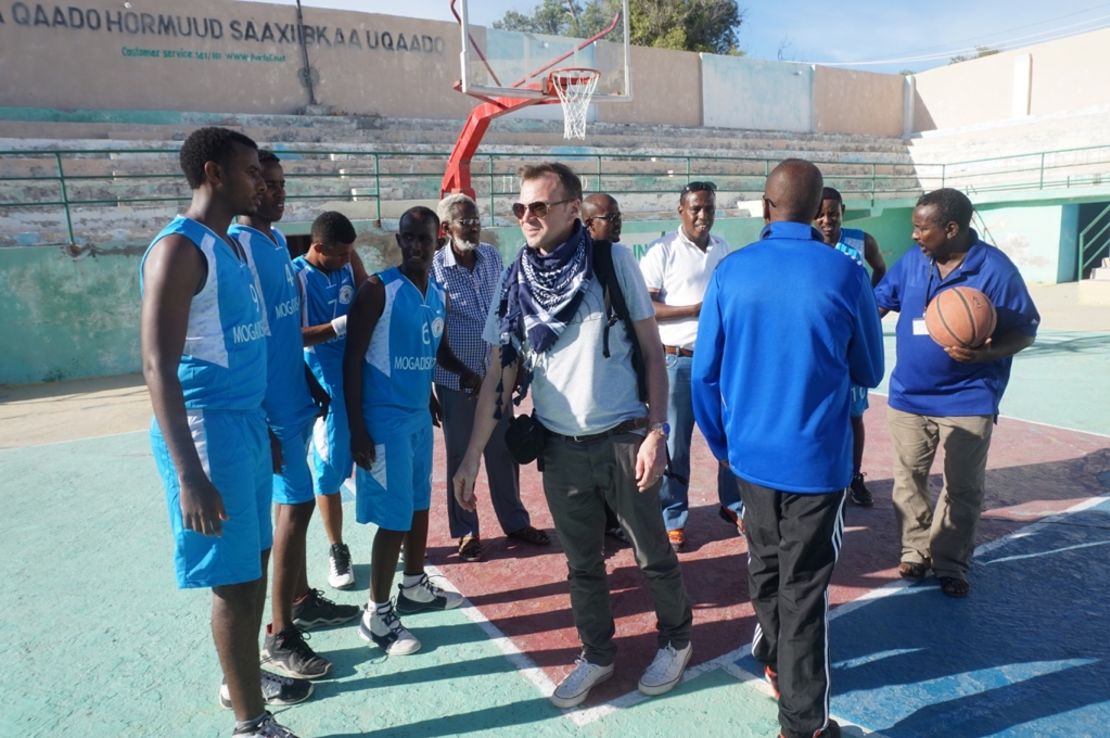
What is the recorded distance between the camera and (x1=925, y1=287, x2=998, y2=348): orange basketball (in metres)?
3.60

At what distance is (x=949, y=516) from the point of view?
3.88 m

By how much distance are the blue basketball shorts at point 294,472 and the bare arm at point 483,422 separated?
721mm

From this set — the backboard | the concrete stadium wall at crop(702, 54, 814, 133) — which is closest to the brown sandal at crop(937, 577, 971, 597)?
the backboard

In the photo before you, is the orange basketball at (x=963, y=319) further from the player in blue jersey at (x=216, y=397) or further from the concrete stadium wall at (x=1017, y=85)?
the concrete stadium wall at (x=1017, y=85)

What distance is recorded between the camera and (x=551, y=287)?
2.97 m

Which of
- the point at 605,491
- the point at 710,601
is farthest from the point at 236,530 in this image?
the point at 710,601

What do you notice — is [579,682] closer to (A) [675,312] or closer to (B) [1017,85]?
(A) [675,312]

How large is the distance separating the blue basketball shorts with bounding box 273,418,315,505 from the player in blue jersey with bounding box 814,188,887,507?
3165mm

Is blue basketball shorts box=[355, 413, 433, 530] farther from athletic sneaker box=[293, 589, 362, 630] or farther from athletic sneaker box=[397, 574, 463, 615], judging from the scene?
athletic sneaker box=[293, 589, 362, 630]

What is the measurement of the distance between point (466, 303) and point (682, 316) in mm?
1316

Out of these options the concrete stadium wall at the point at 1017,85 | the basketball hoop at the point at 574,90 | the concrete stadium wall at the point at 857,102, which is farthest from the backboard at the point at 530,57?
the concrete stadium wall at the point at 1017,85

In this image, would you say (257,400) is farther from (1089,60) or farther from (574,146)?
→ (1089,60)

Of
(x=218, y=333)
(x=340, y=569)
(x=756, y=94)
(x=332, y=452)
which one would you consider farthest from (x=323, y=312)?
(x=756, y=94)

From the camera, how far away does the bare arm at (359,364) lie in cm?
343
